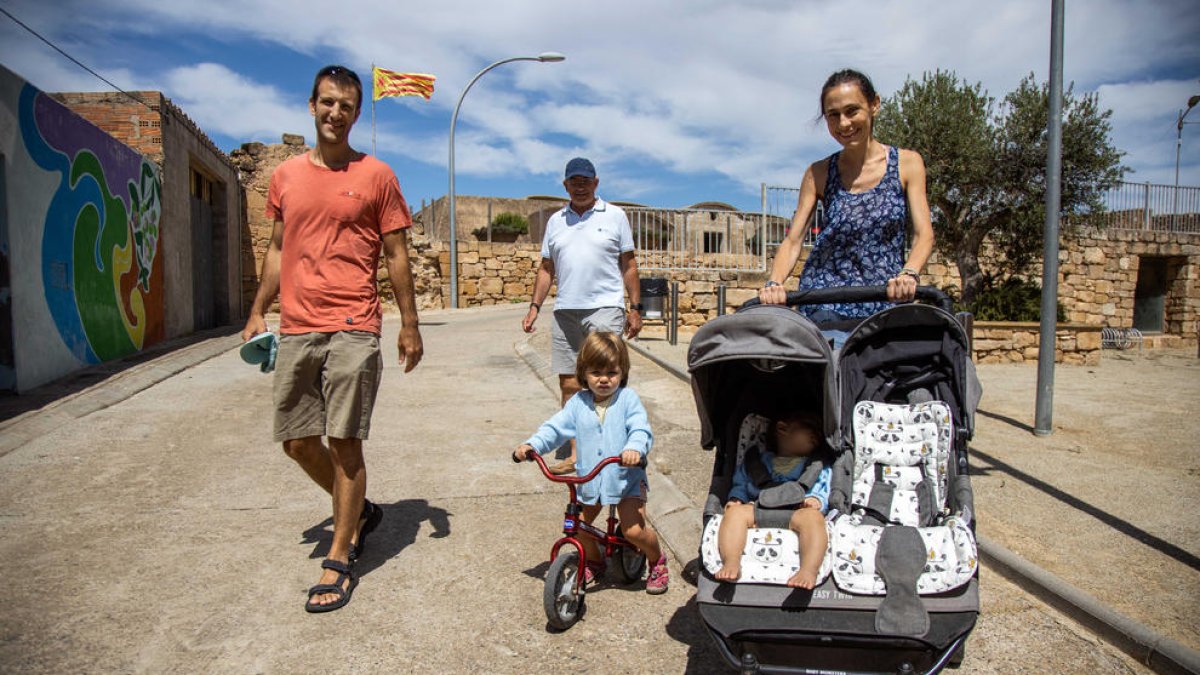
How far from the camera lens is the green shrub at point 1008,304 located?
14164 mm

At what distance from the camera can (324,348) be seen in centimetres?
339

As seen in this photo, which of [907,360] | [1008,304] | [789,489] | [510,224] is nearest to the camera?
[789,489]

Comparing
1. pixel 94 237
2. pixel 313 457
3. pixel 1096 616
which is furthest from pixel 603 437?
pixel 94 237

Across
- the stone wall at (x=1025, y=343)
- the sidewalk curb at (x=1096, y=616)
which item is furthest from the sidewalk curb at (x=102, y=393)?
the stone wall at (x=1025, y=343)

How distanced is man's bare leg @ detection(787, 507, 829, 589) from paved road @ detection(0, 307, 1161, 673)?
69cm

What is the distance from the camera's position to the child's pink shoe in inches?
132

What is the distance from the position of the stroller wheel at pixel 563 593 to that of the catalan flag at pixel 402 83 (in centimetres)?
1956

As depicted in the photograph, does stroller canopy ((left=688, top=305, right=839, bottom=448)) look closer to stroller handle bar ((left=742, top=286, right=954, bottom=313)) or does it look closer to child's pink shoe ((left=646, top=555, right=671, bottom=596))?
stroller handle bar ((left=742, top=286, right=954, bottom=313))

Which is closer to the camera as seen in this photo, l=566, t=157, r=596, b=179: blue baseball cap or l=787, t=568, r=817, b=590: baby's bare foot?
l=787, t=568, r=817, b=590: baby's bare foot

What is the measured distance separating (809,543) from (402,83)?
2054cm

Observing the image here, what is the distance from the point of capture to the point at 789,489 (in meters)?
2.63

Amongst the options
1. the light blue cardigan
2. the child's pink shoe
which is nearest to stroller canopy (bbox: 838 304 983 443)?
the light blue cardigan

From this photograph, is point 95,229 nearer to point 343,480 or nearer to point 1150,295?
point 343,480

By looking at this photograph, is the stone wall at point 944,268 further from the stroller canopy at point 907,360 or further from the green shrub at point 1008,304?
the stroller canopy at point 907,360
